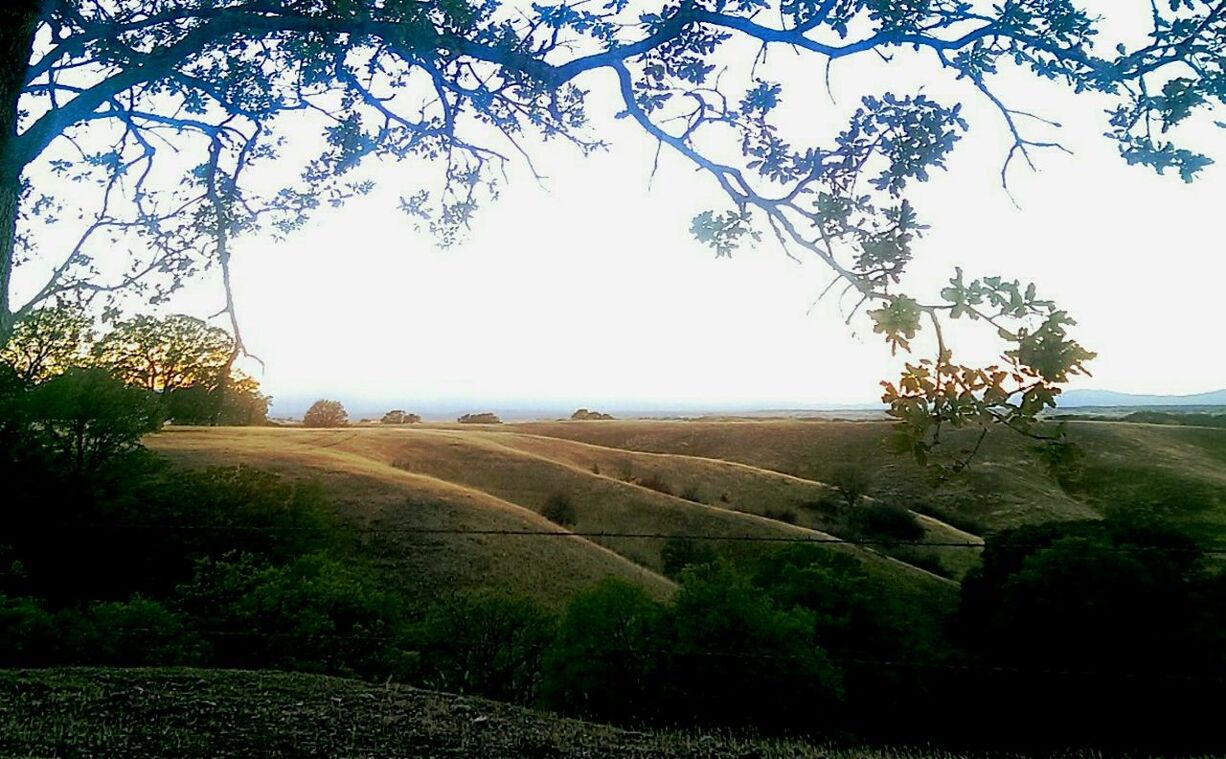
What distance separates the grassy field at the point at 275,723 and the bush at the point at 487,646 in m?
13.8

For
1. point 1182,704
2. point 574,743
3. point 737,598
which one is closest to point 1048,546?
point 1182,704

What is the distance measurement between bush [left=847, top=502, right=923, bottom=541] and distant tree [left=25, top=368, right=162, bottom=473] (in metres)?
36.9

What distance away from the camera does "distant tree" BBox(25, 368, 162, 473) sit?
1308 inches

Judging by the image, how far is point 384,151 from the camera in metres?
6.92

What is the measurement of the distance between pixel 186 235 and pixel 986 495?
62.8 metres

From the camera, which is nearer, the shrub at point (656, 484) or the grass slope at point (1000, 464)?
the shrub at point (656, 484)

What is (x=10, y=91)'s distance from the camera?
14.1 ft

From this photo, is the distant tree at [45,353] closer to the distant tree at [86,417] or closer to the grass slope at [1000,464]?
the distant tree at [86,417]

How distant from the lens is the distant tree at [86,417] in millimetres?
33219

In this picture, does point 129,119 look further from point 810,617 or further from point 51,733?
point 810,617

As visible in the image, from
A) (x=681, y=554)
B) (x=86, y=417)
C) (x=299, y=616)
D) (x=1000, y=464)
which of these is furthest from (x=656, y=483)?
(x=299, y=616)

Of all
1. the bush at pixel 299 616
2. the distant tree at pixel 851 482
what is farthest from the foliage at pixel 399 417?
the bush at pixel 299 616

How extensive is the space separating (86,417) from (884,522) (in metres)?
40.6

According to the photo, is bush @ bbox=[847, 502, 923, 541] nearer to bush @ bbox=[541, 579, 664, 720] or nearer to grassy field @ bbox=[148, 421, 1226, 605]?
grassy field @ bbox=[148, 421, 1226, 605]
